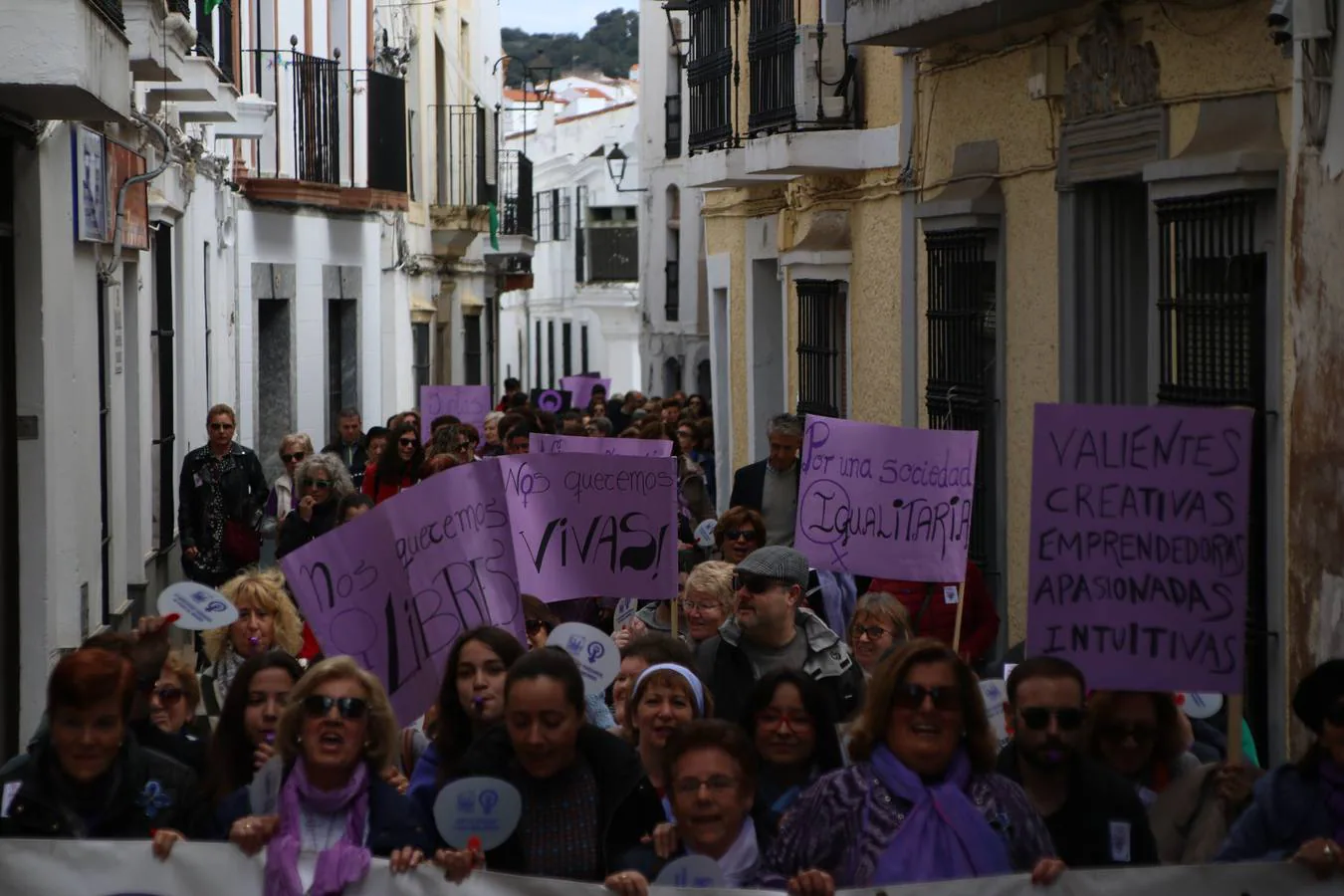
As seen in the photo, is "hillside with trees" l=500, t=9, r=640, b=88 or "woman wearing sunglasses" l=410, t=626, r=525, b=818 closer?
"woman wearing sunglasses" l=410, t=626, r=525, b=818

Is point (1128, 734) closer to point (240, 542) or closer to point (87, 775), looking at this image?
point (87, 775)

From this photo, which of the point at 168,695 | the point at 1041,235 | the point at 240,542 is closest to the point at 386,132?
the point at 240,542

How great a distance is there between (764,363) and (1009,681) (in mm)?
13573

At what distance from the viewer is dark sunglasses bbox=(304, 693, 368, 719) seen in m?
5.17

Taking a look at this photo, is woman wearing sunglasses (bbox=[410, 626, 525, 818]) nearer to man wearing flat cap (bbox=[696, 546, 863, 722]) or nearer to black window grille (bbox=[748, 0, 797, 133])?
man wearing flat cap (bbox=[696, 546, 863, 722])

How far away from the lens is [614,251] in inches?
1982

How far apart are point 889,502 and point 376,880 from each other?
172 inches

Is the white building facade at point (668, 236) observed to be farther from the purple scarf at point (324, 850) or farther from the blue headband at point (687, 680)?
the purple scarf at point (324, 850)

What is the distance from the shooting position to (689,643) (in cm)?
823

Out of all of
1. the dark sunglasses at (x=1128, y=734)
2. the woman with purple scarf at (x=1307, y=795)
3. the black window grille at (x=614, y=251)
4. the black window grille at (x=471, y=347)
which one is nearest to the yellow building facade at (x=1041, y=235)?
the dark sunglasses at (x=1128, y=734)

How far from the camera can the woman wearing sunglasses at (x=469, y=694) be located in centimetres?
600

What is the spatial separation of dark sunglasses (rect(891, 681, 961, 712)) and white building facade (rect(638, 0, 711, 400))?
26613mm

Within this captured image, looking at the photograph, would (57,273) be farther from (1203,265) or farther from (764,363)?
(764,363)

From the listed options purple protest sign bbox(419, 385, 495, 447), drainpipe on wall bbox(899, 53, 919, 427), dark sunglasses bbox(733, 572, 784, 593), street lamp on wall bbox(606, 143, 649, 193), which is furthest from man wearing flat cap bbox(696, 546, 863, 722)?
street lamp on wall bbox(606, 143, 649, 193)
